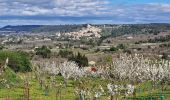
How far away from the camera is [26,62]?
12206cm

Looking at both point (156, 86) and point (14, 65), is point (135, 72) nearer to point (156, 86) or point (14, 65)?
point (156, 86)

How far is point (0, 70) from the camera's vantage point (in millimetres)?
21969

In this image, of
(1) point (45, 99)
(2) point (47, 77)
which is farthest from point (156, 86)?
(2) point (47, 77)

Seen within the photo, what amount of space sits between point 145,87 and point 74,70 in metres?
16.7

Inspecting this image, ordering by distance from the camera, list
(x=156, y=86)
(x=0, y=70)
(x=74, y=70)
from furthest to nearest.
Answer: (x=74, y=70) < (x=156, y=86) < (x=0, y=70)

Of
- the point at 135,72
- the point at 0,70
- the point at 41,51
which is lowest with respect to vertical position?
the point at 41,51

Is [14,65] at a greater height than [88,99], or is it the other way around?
[88,99]

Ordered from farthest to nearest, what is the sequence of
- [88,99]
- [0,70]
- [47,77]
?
1. [47,77]
2. [88,99]
3. [0,70]

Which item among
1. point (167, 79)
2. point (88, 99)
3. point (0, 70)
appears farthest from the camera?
point (167, 79)

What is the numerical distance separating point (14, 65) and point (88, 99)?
85.5 meters

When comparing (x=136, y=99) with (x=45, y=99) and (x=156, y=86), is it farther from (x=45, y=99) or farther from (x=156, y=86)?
(x=156, y=86)

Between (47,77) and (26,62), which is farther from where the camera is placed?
(26,62)

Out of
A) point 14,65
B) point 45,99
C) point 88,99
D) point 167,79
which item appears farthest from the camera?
point 14,65

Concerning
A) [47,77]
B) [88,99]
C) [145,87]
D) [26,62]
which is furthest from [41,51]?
[88,99]
